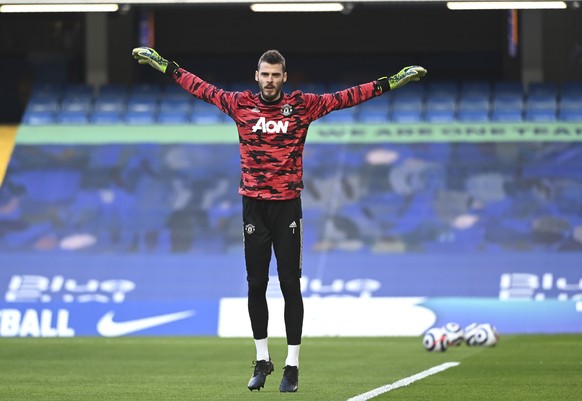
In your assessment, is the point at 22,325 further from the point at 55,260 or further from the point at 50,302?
the point at 55,260

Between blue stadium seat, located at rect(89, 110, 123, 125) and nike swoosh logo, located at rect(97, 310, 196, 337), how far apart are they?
4.98 m

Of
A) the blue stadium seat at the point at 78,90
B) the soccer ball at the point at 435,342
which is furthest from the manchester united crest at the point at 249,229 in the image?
the blue stadium seat at the point at 78,90

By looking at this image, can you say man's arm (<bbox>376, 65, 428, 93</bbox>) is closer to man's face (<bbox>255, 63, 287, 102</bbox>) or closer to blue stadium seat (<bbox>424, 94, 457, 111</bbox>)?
man's face (<bbox>255, 63, 287, 102</bbox>)

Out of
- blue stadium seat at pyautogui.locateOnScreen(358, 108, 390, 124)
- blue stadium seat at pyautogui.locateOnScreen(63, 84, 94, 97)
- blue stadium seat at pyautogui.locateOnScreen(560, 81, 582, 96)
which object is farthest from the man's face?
blue stadium seat at pyautogui.locateOnScreen(63, 84, 94, 97)

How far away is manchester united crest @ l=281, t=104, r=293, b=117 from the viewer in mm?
7496

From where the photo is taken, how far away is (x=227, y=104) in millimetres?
7555

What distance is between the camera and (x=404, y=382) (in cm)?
881

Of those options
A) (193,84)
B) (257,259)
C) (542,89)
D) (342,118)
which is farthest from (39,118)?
(257,259)

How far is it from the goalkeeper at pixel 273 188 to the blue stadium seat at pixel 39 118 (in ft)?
47.4

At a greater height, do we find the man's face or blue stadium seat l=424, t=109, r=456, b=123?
blue stadium seat l=424, t=109, r=456, b=123

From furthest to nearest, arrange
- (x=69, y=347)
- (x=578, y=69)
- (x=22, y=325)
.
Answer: (x=578, y=69) < (x=22, y=325) < (x=69, y=347)

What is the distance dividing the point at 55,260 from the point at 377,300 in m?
4.95

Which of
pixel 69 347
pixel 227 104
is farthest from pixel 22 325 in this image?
pixel 227 104

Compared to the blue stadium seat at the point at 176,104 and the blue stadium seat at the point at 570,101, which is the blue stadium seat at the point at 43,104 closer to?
the blue stadium seat at the point at 176,104
